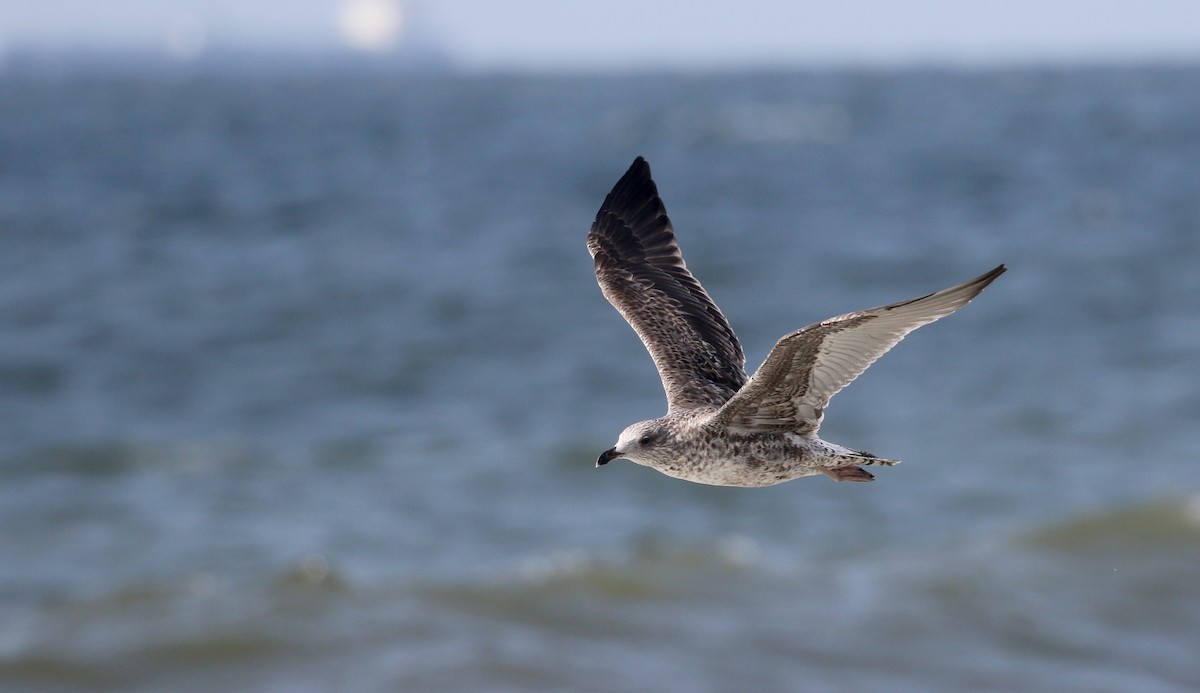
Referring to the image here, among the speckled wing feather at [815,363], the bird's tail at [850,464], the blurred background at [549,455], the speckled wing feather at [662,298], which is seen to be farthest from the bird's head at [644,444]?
the blurred background at [549,455]

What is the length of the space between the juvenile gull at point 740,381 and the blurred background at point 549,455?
424cm

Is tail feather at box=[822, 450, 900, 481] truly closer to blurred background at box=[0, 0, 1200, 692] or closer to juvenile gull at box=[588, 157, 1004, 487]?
juvenile gull at box=[588, 157, 1004, 487]

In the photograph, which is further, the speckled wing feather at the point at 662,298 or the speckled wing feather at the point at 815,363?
the speckled wing feather at the point at 662,298

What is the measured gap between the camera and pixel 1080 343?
20062 millimetres

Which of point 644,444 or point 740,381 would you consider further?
point 740,381

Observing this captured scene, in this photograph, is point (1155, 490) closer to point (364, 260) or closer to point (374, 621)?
point (374, 621)

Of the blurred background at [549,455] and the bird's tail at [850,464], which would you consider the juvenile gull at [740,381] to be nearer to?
the bird's tail at [850,464]

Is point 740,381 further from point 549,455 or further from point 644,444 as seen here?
point 549,455

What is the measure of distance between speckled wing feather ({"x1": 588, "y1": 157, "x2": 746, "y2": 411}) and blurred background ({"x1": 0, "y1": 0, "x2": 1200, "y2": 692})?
4167 mm

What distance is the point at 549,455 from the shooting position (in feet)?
53.2

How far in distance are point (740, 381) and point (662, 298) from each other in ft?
2.34

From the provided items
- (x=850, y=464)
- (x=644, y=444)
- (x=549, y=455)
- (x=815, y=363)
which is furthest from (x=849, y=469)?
(x=549, y=455)

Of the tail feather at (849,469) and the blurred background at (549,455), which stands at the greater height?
the blurred background at (549,455)

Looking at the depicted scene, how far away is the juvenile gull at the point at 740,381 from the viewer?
5.38 meters
